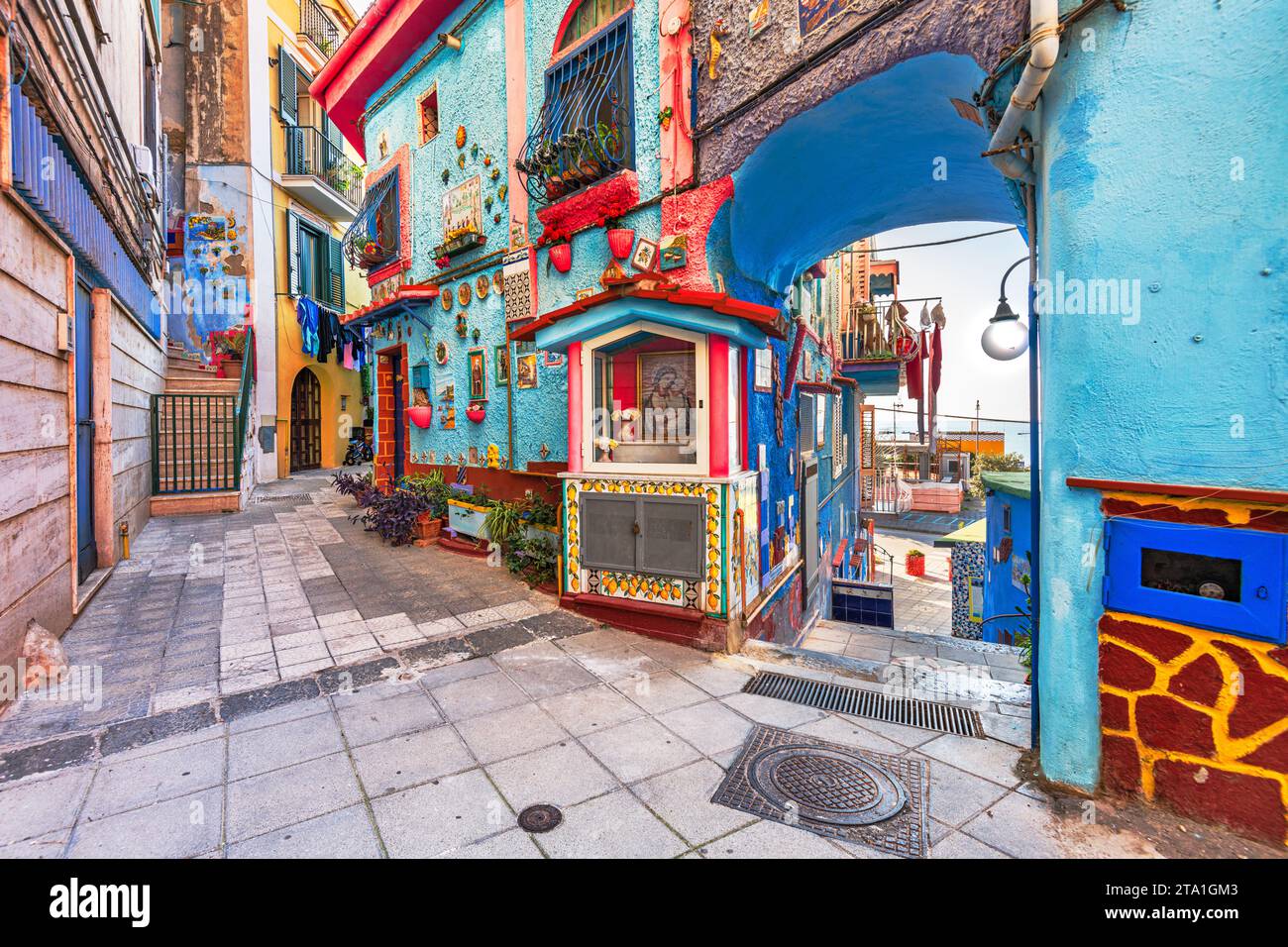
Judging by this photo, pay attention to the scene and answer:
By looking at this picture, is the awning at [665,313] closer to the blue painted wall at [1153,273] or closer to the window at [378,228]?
the blue painted wall at [1153,273]

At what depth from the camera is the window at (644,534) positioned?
4825mm

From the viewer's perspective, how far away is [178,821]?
2.51 meters

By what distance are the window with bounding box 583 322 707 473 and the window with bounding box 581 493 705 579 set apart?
13.9 inches

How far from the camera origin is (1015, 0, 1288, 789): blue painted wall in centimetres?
232

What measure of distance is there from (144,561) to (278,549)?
1.35 metres

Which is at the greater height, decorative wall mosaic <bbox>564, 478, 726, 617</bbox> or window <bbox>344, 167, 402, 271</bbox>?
window <bbox>344, 167, 402, 271</bbox>

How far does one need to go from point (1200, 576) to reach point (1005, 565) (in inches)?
264

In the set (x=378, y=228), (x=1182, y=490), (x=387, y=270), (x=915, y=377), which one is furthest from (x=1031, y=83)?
(x=915, y=377)

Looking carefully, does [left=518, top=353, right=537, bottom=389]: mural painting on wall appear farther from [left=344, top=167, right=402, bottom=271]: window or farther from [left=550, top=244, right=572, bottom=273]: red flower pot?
[left=344, top=167, right=402, bottom=271]: window

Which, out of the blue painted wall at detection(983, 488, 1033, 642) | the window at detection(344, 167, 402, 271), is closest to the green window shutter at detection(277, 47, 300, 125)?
the window at detection(344, 167, 402, 271)

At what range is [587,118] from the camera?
5977 mm

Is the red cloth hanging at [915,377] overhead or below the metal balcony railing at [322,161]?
below

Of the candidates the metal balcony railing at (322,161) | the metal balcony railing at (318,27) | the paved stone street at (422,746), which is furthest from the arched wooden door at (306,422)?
the paved stone street at (422,746)

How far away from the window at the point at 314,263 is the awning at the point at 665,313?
1443 centimetres
